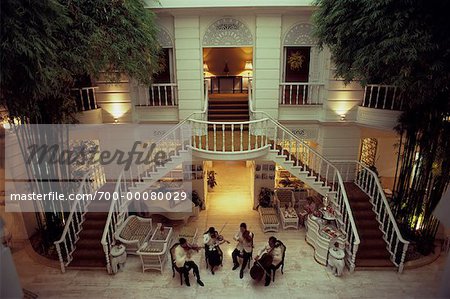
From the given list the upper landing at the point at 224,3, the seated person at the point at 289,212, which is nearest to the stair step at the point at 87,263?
the seated person at the point at 289,212

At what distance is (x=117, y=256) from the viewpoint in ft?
19.5

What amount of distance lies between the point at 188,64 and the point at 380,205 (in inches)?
239

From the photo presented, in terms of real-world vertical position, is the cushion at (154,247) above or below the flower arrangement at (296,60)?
below

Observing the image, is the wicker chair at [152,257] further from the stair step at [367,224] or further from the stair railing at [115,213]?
the stair step at [367,224]

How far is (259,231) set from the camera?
7.75 m

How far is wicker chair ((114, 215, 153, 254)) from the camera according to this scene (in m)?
6.44

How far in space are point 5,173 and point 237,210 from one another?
6.07m

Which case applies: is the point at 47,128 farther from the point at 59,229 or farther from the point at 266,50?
the point at 266,50

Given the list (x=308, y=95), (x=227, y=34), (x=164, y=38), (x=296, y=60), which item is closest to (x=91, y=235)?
Answer: (x=164, y=38)

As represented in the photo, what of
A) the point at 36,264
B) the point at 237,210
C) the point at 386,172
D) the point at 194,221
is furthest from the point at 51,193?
the point at 386,172

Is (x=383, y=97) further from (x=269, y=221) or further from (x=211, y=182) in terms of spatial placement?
(x=211, y=182)

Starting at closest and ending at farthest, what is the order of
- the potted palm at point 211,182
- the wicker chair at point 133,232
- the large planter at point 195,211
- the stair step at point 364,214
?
the wicker chair at point 133,232 → the stair step at point 364,214 → the large planter at point 195,211 → the potted palm at point 211,182

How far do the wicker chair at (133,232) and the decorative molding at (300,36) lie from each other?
5998 mm

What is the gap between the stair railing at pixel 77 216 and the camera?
6.12m
